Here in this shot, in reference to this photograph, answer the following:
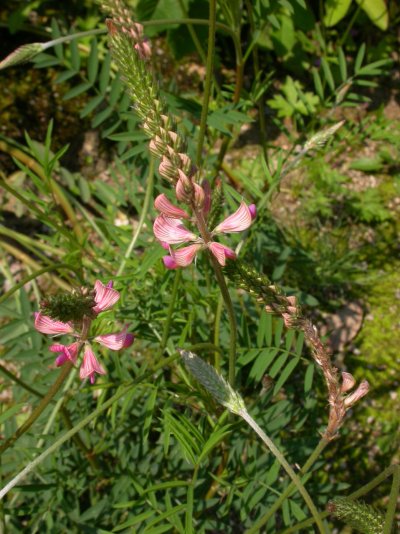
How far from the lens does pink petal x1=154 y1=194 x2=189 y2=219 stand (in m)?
0.86

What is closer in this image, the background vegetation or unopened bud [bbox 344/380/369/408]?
unopened bud [bbox 344/380/369/408]

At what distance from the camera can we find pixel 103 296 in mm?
1046

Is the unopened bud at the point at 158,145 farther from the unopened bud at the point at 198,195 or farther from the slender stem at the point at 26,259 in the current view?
the slender stem at the point at 26,259

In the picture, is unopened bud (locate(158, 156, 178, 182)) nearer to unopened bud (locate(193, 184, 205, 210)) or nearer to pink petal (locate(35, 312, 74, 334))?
unopened bud (locate(193, 184, 205, 210))

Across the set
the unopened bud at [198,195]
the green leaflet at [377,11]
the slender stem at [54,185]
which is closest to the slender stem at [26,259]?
the slender stem at [54,185]

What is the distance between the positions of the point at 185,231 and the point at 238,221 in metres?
0.09

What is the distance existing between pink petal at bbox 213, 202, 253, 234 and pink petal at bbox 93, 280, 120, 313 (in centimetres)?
23

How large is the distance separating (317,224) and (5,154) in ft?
4.99

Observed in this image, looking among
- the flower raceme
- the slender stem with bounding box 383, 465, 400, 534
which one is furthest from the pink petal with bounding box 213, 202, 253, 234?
the slender stem with bounding box 383, 465, 400, 534

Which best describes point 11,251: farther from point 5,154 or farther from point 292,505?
point 292,505

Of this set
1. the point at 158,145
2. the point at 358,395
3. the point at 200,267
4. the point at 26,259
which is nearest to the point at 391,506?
the point at 358,395

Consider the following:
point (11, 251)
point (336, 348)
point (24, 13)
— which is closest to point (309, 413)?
point (336, 348)

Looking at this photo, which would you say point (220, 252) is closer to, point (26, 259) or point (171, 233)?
point (171, 233)

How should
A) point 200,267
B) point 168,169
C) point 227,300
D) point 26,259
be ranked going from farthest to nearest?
point 26,259
point 200,267
point 227,300
point 168,169
